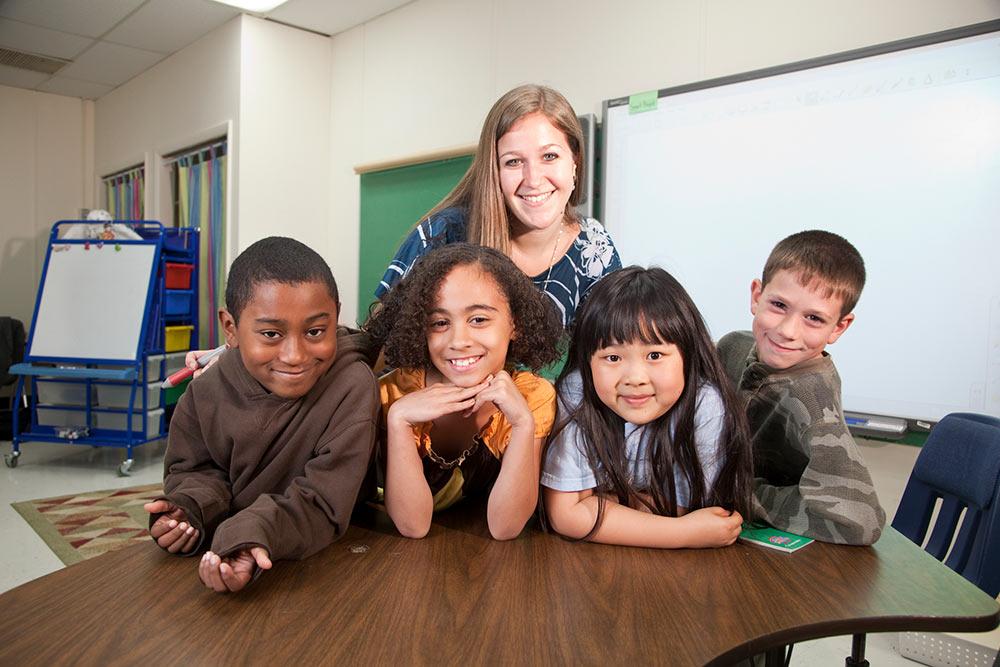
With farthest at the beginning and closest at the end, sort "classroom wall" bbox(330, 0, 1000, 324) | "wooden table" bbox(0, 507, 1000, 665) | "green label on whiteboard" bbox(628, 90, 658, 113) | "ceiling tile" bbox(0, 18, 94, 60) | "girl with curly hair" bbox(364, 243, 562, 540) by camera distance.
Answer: "ceiling tile" bbox(0, 18, 94, 60) < "green label on whiteboard" bbox(628, 90, 658, 113) < "classroom wall" bbox(330, 0, 1000, 324) < "girl with curly hair" bbox(364, 243, 562, 540) < "wooden table" bbox(0, 507, 1000, 665)

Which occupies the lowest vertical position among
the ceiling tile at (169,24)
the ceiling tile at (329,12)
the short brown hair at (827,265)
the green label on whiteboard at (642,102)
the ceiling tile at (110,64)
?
the short brown hair at (827,265)

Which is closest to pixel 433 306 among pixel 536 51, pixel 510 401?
pixel 510 401

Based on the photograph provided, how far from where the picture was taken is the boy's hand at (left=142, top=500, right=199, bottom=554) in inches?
37.5

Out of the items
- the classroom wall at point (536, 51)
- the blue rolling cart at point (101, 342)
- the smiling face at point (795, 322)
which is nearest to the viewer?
the smiling face at point (795, 322)

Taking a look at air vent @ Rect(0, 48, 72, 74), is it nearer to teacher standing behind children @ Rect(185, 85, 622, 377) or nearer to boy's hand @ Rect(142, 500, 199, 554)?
teacher standing behind children @ Rect(185, 85, 622, 377)

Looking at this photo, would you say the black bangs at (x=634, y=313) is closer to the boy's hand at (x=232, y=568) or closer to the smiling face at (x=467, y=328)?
the smiling face at (x=467, y=328)

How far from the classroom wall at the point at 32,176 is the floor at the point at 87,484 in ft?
7.57

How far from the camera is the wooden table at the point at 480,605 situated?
2.41 ft

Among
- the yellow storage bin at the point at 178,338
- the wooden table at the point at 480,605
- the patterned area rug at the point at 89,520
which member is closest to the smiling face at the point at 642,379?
the wooden table at the point at 480,605

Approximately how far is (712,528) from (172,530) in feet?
2.51

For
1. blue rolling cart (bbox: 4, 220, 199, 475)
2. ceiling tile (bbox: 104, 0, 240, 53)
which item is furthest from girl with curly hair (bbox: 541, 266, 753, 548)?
ceiling tile (bbox: 104, 0, 240, 53)

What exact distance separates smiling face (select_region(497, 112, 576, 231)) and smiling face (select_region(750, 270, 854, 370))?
20.0 inches

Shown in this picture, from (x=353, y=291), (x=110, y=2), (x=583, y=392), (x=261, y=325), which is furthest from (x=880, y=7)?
(x=110, y=2)

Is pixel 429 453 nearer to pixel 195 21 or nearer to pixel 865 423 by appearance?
pixel 865 423
